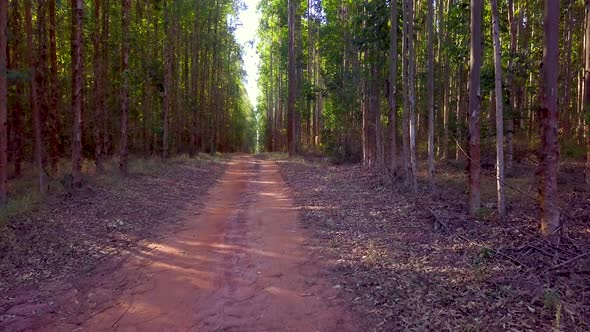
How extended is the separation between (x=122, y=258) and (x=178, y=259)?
0.94m

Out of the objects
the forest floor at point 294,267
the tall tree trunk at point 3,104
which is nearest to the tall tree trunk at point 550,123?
the forest floor at point 294,267

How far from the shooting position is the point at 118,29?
1986 centimetres

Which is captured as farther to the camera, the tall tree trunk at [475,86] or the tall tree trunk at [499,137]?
the tall tree trunk at [475,86]

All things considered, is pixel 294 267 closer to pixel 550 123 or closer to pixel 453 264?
pixel 453 264

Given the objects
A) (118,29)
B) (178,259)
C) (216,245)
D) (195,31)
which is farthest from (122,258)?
(195,31)

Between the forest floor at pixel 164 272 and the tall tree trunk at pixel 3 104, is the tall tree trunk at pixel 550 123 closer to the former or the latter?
the forest floor at pixel 164 272

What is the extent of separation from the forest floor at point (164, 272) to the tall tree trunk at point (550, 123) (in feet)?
11.5

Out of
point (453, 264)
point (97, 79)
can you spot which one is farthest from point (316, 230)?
point (97, 79)

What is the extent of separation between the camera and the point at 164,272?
624 cm

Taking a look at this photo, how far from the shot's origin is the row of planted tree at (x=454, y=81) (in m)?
8.17

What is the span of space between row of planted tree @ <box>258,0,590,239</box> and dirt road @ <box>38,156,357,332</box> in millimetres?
3760

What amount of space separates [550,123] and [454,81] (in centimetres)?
2125

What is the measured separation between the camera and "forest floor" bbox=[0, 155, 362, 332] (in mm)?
4809

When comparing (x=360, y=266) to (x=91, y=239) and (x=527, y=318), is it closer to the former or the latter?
(x=527, y=318)
